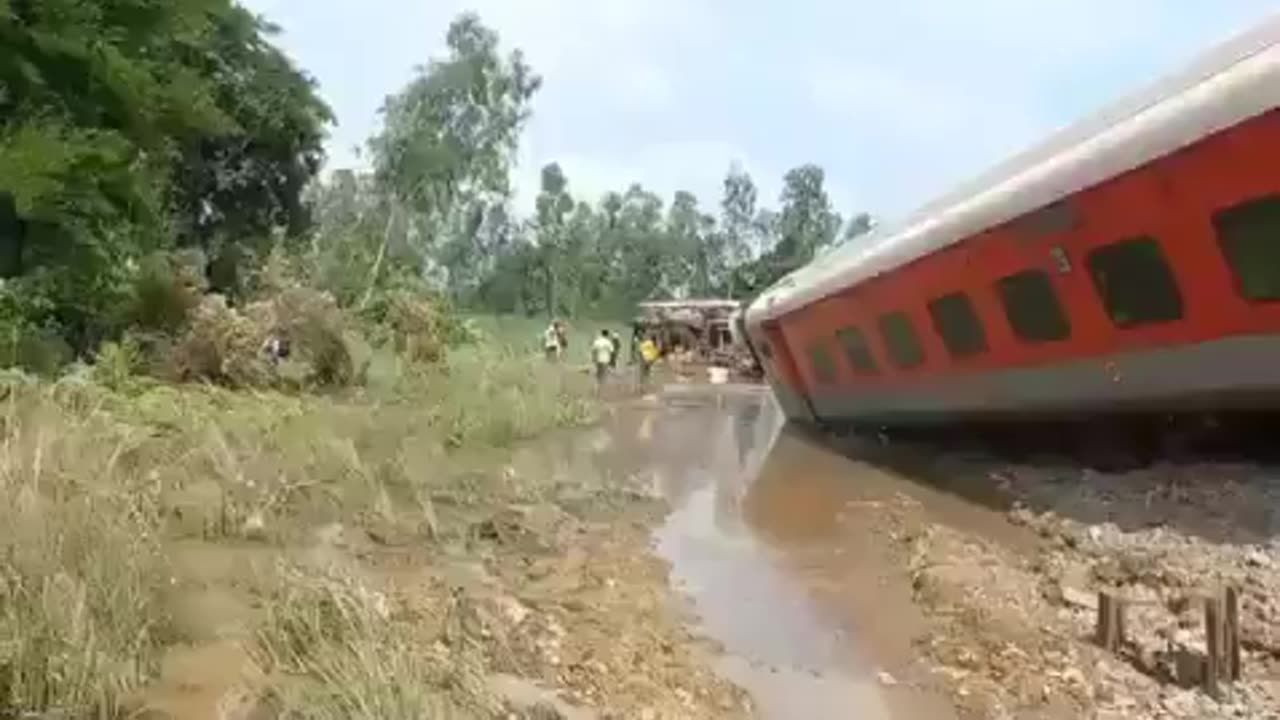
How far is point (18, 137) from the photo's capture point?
43.3 feet

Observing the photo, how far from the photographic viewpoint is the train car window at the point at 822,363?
48.3ft

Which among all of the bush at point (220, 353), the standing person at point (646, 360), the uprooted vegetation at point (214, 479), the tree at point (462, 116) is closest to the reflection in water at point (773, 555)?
the uprooted vegetation at point (214, 479)

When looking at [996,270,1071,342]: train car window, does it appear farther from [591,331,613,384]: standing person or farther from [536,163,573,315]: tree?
[536,163,573,315]: tree

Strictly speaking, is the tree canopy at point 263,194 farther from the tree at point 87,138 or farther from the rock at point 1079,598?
the rock at point 1079,598

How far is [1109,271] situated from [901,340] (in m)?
3.29

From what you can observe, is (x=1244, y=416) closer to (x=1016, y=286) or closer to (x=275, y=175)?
(x=1016, y=286)

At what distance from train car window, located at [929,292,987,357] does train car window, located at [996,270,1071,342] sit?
1.58 ft

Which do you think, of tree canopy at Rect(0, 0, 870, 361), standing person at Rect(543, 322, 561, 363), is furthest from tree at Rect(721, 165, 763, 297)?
standing person at Rect(543, 322, 561, 363)

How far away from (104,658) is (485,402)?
39.6ft

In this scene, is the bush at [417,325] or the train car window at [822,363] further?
the bush at [417,325]

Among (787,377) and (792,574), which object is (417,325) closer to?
(787,377)

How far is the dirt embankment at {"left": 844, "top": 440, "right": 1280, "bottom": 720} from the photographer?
5.88 meters

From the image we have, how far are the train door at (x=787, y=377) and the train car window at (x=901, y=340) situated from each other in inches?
144

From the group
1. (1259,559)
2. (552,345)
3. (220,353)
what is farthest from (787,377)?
(552,345)
